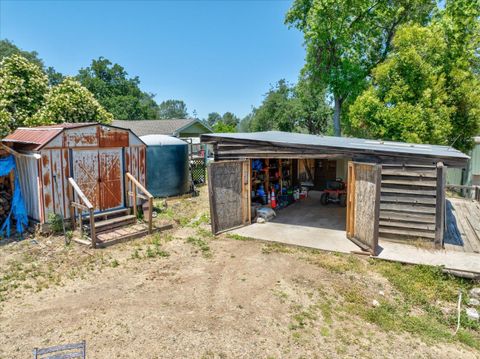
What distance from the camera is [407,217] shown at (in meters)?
7.41

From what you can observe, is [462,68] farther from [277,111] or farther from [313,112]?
[277,111]

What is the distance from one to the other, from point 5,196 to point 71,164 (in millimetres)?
2353

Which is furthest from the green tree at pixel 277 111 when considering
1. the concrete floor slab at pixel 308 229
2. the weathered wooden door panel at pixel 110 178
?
the weathered wooden door panel at pixel 110 178

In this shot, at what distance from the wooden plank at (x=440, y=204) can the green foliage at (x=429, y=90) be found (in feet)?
24.5

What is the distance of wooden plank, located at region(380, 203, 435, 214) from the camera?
23.6 feet

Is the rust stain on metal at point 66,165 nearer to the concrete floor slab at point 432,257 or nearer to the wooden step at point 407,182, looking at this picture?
the concrete floor slab at point 432,257

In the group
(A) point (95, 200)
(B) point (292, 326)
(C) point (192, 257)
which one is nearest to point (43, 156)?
A: (A) point (95, 200)

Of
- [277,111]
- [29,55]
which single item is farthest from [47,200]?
[29,55]

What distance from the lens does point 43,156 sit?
305 inches

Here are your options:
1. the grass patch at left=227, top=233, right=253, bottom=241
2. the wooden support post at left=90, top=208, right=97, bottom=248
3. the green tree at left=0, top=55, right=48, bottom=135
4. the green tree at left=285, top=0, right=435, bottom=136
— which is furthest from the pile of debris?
the green tree at left=285, top=0, right=435, bottom=136

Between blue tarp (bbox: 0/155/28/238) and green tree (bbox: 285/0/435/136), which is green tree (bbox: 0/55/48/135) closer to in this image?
blue tarp (bbox: 0/155/28/238)

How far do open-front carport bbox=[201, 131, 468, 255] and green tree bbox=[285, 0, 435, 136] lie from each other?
45.9 ft

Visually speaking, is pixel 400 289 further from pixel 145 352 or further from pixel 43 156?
pixel 43 156

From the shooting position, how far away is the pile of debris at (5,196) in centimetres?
851
